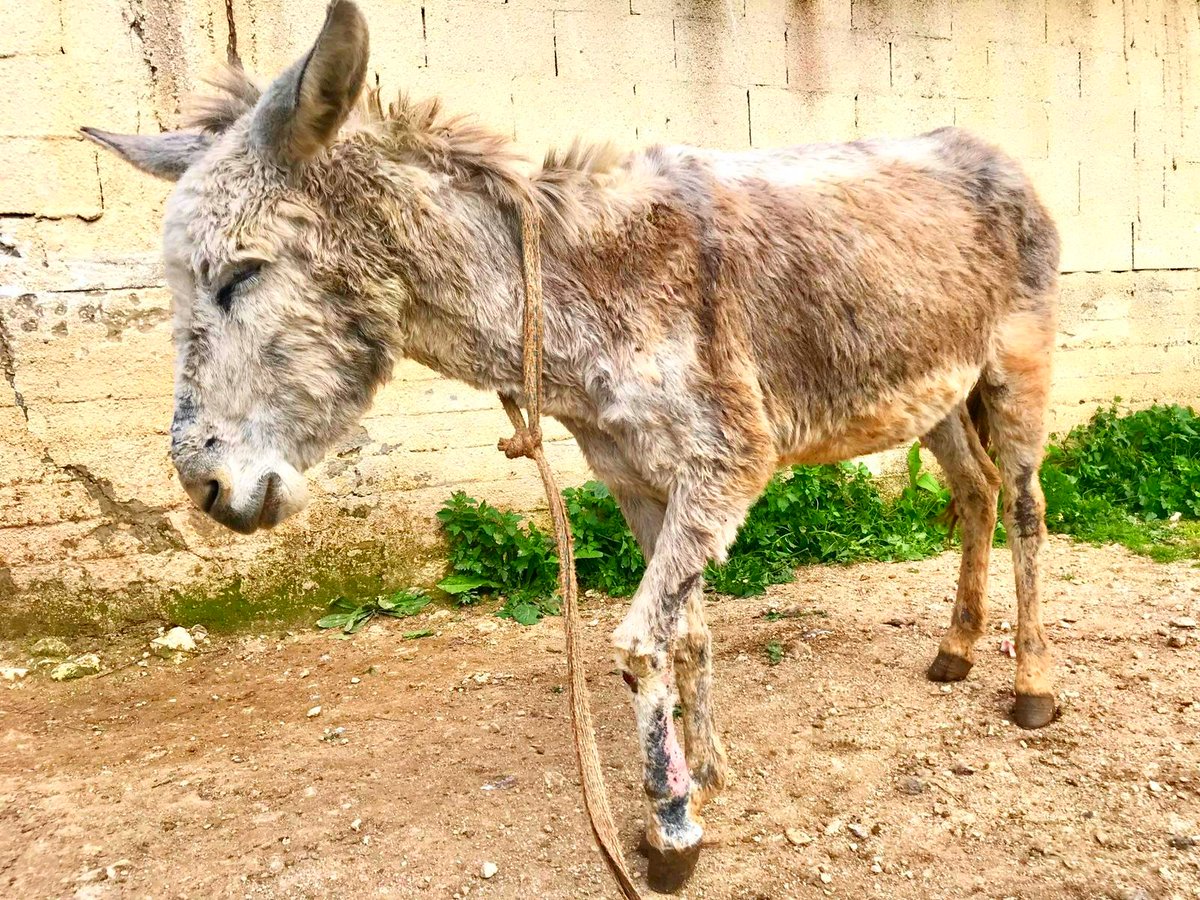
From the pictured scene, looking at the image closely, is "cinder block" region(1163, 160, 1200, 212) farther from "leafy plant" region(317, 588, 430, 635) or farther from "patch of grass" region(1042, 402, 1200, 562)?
"leafy plant" region(317, 588, 430, 635)

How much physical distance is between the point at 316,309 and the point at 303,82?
54cm

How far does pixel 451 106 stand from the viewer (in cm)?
476

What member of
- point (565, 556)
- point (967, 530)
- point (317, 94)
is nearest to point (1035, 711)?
point (967, 530)

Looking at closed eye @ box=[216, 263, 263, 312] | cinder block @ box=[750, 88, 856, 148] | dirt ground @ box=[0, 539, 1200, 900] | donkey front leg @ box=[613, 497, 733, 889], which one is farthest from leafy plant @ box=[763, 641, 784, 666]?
cinder block @ box=[750, 88, 856, 148]

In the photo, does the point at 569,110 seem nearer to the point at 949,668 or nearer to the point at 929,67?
the point at 929,67

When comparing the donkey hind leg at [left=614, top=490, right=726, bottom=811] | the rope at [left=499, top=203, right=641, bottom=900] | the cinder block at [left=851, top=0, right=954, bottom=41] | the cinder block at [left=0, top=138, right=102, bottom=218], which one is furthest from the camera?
the cinder block at [left=851, top=0, right=954, bottom=41]

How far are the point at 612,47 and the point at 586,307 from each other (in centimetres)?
323

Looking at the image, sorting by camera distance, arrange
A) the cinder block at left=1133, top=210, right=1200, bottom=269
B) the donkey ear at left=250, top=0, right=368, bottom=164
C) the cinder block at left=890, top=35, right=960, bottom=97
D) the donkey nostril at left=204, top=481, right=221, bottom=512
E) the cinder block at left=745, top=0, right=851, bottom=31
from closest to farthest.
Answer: the donkey ear at left=250, top=0, right=368, bottom=164 < the donkey nostril at left=204, top=481, right=221, bottom=512 < the cinder block at left=745, top=0, right=851, bottom=31 < the cinder block at left=890, top=35, right=960, bottom=97 < the cinder block at left=1133, top=210, right=1200, bottom=269

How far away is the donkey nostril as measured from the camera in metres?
2.27

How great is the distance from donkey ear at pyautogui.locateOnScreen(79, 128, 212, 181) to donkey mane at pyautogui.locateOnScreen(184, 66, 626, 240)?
5 centimetres

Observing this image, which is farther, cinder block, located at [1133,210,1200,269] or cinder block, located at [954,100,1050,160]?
cinder block, located at [1133,210,1200,269]

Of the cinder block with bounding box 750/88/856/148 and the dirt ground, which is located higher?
the cinder block with bounding box 750/88/856/148

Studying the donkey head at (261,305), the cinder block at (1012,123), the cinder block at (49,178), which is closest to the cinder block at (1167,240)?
the cinder block at (1012,123)

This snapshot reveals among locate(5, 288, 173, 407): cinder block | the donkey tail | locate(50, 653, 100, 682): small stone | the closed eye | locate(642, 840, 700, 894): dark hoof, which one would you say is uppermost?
the closed eye
